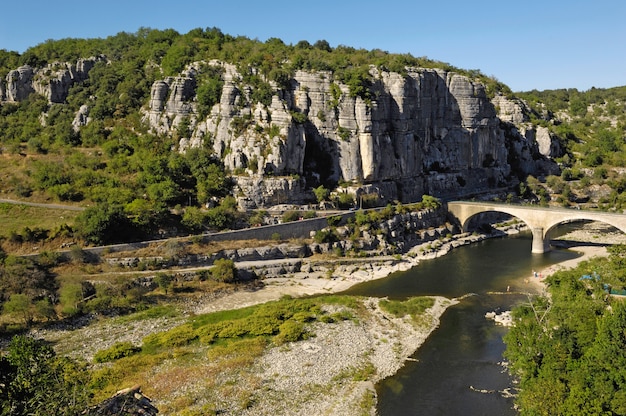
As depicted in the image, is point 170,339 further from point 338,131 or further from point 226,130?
point 338,131

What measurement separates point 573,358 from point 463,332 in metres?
12.2

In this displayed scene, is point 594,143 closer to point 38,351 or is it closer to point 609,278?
point 609,278

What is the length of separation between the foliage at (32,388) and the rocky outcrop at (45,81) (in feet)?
220

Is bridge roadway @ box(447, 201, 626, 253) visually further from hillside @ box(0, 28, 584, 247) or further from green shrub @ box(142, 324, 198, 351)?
green shrub @ box(142, 324, 198, 351)

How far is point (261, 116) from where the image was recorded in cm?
6450

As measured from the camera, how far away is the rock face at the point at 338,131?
6234 centimetres

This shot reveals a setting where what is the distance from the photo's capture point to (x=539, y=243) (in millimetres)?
56562

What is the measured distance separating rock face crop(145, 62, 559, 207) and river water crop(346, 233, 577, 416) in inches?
644

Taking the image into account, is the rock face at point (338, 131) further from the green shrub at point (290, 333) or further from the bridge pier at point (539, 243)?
the green shrub at point (290, 333)

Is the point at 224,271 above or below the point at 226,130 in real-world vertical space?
below

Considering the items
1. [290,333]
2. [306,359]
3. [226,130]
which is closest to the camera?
[306,359]

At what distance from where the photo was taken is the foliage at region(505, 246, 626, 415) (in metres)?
20.6

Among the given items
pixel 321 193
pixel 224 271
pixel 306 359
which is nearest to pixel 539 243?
pixel 321 193

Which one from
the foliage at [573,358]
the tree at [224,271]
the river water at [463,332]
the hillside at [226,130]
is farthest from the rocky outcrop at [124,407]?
the hillside at [226,130]
